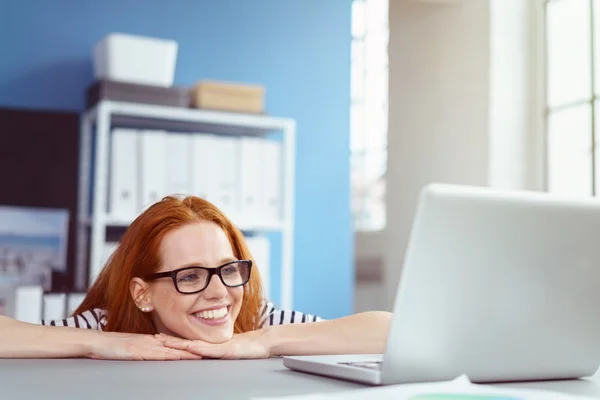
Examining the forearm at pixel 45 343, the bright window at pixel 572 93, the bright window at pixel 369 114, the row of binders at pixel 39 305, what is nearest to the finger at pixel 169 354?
the forearm at pixel 45 343

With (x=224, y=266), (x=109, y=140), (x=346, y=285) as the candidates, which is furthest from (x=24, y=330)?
(x=346, y=285)

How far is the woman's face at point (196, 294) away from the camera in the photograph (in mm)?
1399

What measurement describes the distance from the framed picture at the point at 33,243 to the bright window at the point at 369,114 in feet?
8.07

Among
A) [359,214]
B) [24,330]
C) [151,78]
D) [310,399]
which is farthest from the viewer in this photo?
[359,214]

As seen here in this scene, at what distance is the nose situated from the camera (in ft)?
4.59

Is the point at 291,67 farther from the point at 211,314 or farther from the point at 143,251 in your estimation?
the point at 211,314

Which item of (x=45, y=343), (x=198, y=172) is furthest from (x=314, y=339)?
(x=198, y=172)

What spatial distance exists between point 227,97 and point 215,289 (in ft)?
6.70

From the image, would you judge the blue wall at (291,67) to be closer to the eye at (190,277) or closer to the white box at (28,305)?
the white box at (28,305)

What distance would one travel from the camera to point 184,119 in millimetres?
3266

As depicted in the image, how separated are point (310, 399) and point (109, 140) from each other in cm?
269

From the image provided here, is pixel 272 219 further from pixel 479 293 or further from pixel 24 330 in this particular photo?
pixel 479 293

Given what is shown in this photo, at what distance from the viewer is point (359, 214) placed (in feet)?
18.0

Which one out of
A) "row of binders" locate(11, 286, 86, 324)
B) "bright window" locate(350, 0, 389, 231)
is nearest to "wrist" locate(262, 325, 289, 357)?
"row of binders" locate(11, 286, 86, 324)
